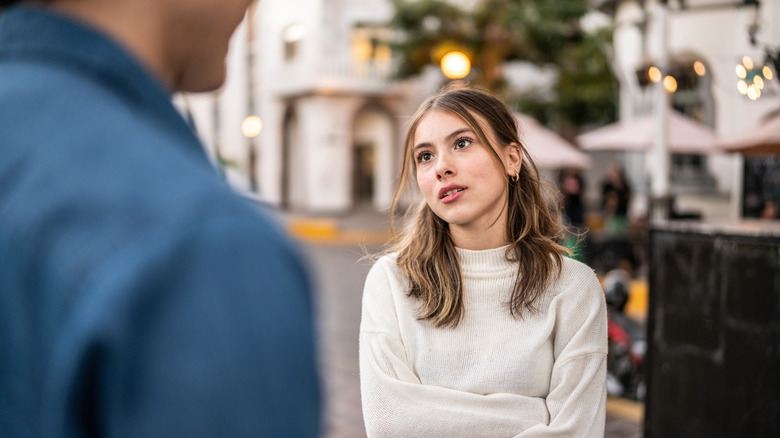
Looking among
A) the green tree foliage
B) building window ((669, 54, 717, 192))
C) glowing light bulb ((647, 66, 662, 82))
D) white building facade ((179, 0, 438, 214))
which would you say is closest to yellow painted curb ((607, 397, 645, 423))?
glowing light bulb ((647, 66, 662, 82))

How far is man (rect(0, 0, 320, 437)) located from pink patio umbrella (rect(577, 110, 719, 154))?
11.6 m

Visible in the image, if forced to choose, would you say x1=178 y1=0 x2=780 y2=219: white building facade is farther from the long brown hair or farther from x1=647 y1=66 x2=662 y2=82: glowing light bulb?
the long brown hair

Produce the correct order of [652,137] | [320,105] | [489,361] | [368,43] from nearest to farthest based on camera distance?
[489,361] < [652,137] < [320,105] < [368,43]

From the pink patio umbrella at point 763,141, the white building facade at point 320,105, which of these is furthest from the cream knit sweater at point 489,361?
the white building facade at point 320,105

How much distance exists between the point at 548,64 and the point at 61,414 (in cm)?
2243

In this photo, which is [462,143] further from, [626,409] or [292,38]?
[292,38]

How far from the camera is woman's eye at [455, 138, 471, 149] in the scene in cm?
215

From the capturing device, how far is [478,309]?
6.93 feet

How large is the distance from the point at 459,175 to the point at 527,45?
20145mm

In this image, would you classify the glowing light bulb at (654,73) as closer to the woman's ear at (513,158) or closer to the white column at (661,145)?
the white column at (661,145)

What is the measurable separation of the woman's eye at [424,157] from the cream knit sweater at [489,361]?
0.29 meters

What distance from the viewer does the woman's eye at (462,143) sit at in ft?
7.05

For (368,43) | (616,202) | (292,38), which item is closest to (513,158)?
(616,202)

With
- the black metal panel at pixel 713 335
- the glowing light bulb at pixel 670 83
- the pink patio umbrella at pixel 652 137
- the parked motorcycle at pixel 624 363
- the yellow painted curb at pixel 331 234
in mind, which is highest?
the glowing light bulb at pixel 670 83
